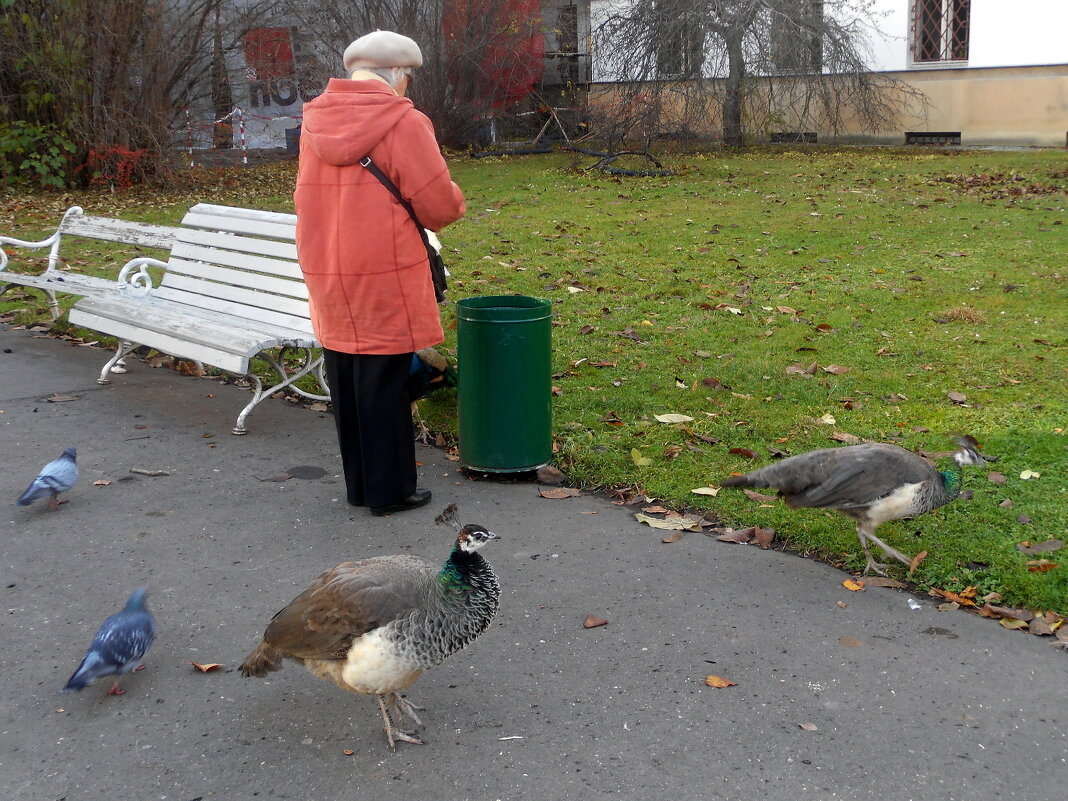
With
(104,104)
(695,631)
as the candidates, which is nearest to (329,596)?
(695,631)

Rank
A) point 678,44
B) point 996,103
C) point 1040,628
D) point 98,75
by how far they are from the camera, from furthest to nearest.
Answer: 1. point 996,103
2. point 678,44
3. point 98,75
4. point 1040,628

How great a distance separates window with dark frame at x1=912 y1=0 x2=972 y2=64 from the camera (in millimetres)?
22031

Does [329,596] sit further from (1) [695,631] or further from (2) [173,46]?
(2) [173,46]

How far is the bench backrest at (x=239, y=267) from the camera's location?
6.91m

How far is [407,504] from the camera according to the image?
210 inches

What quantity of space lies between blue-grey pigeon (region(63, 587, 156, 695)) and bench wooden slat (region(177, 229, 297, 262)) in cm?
341

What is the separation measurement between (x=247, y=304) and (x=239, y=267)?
0.26 meters

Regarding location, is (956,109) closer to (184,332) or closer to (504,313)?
(504,313)

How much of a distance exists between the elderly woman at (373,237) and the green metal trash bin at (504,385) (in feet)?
1.34

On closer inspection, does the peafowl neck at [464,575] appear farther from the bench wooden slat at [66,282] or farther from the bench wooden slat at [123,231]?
the bench wooden slat at [66,282]

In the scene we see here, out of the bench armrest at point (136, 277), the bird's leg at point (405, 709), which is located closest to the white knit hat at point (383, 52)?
the bird's leg at point (405, 709)

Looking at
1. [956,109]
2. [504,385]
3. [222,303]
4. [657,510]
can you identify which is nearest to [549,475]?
[504,385]

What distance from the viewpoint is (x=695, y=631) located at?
4.13 metres

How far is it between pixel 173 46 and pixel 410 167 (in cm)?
1480
